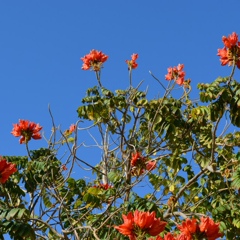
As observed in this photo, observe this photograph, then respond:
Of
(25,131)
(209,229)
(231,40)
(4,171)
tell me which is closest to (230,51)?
(231,40)

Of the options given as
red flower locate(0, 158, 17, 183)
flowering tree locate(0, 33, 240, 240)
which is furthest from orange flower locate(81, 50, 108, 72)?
red flower locate(0, 158, 17, 183)

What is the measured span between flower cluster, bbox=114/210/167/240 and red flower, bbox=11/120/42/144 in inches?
101

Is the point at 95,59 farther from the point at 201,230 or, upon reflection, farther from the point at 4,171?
the point at 201,230

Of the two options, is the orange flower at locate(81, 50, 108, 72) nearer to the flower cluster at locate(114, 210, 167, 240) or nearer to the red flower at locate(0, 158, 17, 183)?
the red flower at locate(0, 158, 17, 183)

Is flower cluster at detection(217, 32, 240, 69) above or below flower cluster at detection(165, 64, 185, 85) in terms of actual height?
below

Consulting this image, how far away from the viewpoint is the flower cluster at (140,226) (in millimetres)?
2359

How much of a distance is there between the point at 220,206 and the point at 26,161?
1840 millimetres

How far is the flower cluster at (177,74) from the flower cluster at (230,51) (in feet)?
5.17

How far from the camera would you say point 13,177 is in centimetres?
494

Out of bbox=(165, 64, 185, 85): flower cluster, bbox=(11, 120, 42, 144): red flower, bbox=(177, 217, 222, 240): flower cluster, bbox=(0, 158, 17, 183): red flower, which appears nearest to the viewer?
bbox=(177, 217, 222, 240): flower cluster

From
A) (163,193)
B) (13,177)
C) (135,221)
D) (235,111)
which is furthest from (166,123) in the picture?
(135,221)

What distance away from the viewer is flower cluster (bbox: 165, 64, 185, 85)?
616 centimetres

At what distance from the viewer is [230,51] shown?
446cm

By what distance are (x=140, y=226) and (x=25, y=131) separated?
8.71ft
